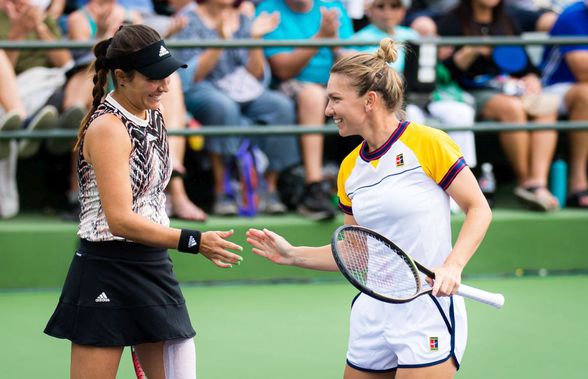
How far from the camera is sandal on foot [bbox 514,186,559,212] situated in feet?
24.9

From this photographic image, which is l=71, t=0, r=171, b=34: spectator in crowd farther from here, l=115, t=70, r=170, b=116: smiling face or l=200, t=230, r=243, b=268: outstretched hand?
l=200, t=230, r=243, b=268: outstretched hand

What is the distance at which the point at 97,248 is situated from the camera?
3.86m

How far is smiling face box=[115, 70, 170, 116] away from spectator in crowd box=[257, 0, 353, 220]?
139 inches

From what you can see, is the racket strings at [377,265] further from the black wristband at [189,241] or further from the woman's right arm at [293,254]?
the black wristband at [189,241]

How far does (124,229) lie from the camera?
370 cm

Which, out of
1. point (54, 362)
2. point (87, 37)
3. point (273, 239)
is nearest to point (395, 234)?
point (273, 239)

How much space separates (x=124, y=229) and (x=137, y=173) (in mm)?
213

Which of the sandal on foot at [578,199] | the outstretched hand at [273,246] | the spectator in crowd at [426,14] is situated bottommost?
the sandal on foot at [578,199]

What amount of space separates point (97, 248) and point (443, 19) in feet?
16.5

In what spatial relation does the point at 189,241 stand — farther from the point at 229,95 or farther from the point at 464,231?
the point at 229,95

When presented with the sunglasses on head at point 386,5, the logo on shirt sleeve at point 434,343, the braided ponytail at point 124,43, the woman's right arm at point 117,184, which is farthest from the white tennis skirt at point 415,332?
the sunglasses on head at point 386,5

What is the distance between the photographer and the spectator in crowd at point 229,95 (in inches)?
294

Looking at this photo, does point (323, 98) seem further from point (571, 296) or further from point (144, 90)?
point (144, 90)

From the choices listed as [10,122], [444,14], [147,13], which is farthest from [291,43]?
[10,122]
